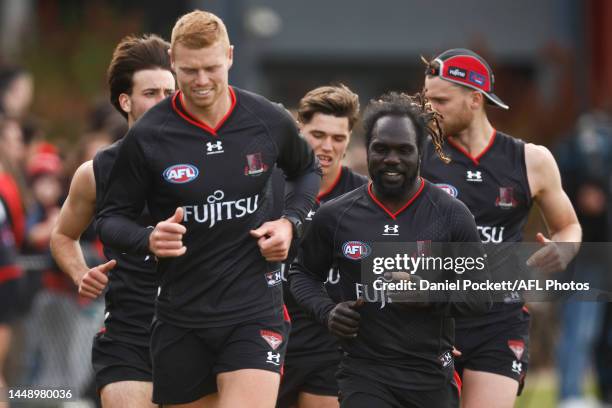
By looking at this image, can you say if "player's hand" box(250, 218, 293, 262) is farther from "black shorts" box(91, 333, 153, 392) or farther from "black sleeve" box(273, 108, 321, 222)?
"black shorts" box(91, 333, 153, 392)

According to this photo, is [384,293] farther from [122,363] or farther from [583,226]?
[583,226]

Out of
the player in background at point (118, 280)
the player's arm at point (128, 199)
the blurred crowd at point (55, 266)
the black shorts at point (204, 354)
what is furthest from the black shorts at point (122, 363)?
the blurred crowd at point (55, 266)

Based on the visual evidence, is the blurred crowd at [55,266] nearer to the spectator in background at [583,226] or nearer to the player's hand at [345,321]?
the spectator in background at [583,226]

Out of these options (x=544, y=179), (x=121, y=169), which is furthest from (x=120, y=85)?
(x=544, y=179)

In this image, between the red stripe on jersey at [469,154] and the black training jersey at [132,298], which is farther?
the red stripe on jersey at [469,154]

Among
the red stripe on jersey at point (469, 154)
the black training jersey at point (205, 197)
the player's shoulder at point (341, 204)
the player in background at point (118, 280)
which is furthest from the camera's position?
the red stripe on jersey at point (469, 154)

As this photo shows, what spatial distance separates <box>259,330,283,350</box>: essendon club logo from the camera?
655cm

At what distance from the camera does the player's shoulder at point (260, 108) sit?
21.8 ft

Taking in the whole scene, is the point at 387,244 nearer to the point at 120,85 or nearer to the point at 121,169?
the point at 121,169

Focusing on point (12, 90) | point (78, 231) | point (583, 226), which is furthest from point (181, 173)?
point (583, 226)

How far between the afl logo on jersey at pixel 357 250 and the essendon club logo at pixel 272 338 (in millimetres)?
539

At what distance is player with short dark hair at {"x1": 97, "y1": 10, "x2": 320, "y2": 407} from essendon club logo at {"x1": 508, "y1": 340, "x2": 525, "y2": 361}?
5.21 feet

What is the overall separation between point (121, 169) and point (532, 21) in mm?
18594

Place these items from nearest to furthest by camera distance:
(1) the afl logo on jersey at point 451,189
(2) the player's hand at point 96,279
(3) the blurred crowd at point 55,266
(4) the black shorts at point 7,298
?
1. (2) the player's hand at point 96,279
2. (1) the afl logo on jersey at point 451,189
3. (4) the black shorts at point 7,298
4. (3) the blurred crowd at point 55,266
